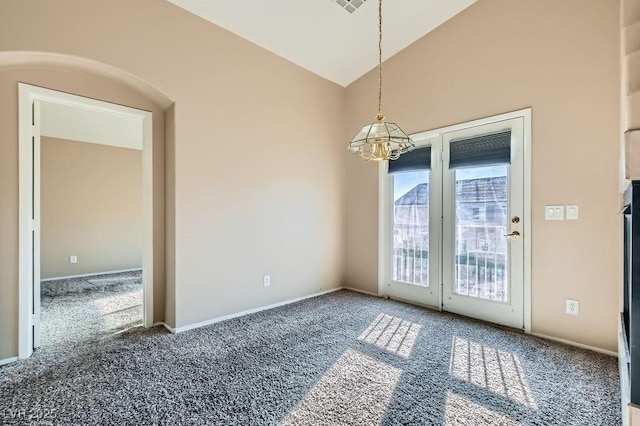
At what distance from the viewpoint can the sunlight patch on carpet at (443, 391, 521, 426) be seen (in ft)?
5.54

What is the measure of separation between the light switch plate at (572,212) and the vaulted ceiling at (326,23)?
239 cm

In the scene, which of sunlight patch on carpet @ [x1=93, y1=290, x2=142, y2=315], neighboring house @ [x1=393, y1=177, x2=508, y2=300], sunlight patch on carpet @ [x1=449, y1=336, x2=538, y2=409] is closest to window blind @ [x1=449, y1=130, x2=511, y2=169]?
neighboring house @ [x1=393, y1=177, x2=508, y2=300]

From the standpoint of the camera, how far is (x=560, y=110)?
2.72 m

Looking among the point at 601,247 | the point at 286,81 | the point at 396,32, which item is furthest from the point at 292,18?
the point at 601,247

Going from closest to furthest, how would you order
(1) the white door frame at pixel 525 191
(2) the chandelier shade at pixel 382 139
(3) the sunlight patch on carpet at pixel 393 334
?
(2) the chandelier shade at pixel 382 139, (3) the sunlight patch on carpet at pixel 393 334, (1) the white door frame at pixel 525 191

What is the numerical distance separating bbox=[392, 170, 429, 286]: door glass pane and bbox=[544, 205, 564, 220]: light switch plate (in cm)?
121

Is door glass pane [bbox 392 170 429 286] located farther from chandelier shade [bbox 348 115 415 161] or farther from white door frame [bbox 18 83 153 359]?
white door frame [bbox 18 83 153 359]

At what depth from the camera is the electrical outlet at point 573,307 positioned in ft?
8.70

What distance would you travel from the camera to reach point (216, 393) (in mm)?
1959

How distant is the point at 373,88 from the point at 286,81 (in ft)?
4.10

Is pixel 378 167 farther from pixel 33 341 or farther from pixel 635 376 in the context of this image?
pixel 33 341

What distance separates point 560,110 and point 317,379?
3123mm

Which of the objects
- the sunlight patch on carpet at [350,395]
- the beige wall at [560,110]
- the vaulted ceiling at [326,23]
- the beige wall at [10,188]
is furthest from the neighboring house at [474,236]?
the beige wall at [10,188]

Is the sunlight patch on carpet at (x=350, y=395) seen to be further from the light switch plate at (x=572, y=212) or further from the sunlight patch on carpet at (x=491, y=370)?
the light switch plate at (x=572, y=212)
